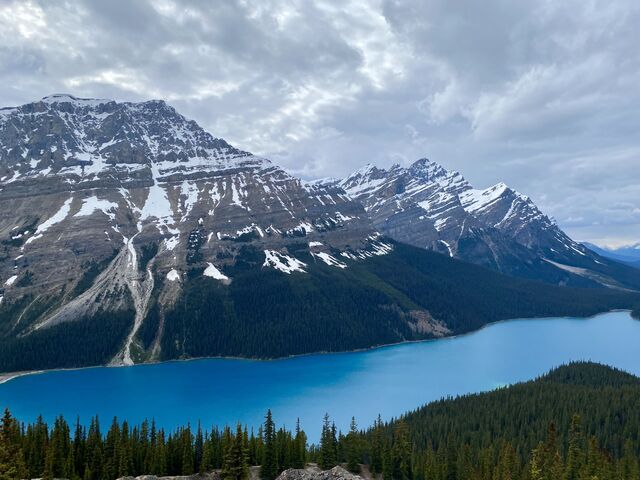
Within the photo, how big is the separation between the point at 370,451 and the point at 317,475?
1325cm

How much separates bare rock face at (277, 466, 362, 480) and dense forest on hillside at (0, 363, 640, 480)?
3.09m

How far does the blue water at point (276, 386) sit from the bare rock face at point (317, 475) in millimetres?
43269

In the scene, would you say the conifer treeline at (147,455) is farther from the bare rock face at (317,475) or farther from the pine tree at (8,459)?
the pine tree at (8,459)

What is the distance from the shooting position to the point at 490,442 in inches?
3494

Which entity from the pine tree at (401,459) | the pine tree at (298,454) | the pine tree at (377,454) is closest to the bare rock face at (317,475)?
the pine tree at (298,454)

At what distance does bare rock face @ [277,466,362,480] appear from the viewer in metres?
65.7

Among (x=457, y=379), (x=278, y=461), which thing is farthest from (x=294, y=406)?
(x=278, y=461)

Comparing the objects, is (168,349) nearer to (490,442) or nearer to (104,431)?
(104,431)

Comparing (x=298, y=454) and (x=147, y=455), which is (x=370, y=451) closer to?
(x=298, y=454)

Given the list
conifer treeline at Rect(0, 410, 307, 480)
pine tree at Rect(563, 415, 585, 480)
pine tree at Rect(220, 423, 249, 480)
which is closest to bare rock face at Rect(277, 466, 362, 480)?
conifer treeline at Rect(0, 410, 307, 480)

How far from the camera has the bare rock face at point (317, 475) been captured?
65681mm

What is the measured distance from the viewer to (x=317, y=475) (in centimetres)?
6694

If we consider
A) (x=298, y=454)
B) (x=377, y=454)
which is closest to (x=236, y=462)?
(x=298, y=454)

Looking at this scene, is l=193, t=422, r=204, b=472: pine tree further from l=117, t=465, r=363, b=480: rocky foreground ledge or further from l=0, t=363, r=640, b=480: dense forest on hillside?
l=117, t=465, r=363, b=480: rocky foreground ledge
